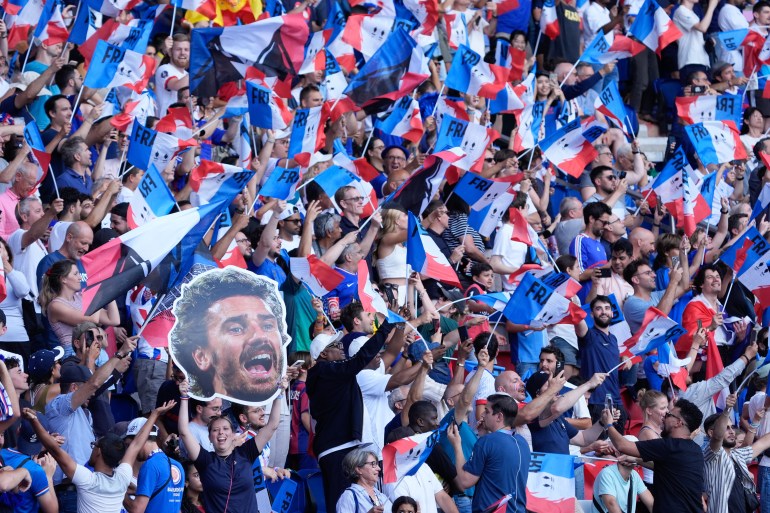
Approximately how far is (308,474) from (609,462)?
230 centimetres

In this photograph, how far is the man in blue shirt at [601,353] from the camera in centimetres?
1390

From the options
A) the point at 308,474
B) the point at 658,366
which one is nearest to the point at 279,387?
the point at 308,474

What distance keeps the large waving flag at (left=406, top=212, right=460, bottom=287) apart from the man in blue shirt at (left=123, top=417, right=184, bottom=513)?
3299 millimetres

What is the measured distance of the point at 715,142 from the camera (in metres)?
16.9

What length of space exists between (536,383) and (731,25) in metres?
10.0

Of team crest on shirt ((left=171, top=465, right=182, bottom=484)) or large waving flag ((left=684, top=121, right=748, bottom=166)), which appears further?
large waving flag ((left=684, top=121, right=748, bottom=166))

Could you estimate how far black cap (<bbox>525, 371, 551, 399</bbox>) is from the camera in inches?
485

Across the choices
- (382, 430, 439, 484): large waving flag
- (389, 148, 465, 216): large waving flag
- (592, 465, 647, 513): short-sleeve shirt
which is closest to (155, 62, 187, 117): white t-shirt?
(389, 148, 465, 216): large waving flag

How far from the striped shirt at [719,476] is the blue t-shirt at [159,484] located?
4351mm

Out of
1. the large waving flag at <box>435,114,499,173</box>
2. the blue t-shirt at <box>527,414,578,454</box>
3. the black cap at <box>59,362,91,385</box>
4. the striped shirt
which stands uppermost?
the black cap at <box>59,362,91,385</box>

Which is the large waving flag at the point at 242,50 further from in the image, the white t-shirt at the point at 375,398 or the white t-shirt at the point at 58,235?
the white t-shirt at the point at 375,398

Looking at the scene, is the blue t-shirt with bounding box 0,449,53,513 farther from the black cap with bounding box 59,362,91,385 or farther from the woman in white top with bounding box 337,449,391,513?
the woman in white top with bounding box 337,449,391,513

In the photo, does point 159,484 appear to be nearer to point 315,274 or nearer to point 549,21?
point 315,274

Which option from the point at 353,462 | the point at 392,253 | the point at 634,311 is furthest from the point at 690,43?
the point at 353,462
